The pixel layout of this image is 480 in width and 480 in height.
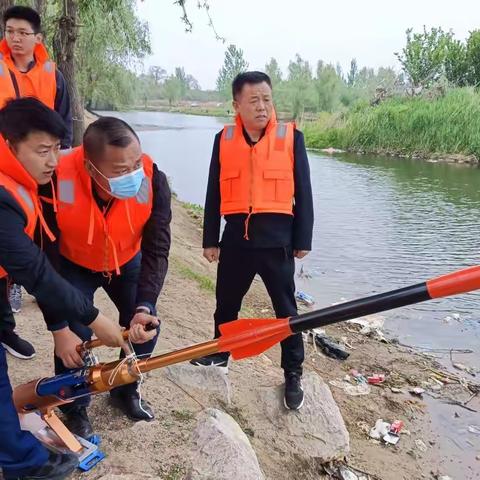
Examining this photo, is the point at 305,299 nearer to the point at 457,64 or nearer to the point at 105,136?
the point at 105,136

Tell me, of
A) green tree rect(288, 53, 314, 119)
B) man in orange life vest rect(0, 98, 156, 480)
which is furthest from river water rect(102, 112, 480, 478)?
green tree rect(288, 53, 314, 119)

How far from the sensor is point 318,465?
11.5 feet

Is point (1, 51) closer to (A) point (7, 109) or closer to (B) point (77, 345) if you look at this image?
(A) point (7, 109)

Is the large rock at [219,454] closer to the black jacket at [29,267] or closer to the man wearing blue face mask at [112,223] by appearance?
→ the man wearing blue face mask at [112,223]

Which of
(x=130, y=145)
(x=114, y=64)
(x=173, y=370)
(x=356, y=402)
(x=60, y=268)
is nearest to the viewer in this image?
(x=130, y=145)

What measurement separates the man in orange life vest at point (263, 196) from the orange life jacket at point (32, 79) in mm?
1478

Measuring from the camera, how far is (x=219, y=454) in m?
2.72

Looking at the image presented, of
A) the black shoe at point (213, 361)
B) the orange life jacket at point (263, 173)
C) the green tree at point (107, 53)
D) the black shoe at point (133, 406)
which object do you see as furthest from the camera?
the green tree at point (107, 53)

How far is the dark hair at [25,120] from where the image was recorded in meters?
2.07

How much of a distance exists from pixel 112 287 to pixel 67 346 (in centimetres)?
50

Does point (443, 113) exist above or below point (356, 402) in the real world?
above

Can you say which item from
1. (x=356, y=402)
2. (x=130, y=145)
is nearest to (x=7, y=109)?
(x=130, y=145)

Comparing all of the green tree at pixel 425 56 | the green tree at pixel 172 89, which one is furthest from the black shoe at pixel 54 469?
the green tree at pixel 172 89

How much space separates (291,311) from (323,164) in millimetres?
20094
